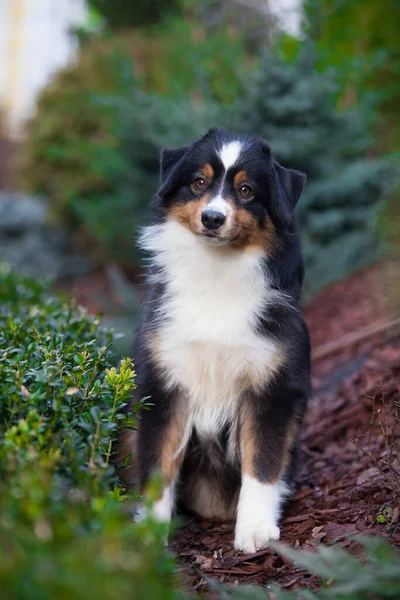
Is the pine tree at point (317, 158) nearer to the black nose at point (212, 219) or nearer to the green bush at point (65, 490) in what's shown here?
the black nose at point (212, 219)

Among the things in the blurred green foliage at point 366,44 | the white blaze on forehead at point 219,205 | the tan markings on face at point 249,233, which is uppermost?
the blurred green foliage at point 366,44

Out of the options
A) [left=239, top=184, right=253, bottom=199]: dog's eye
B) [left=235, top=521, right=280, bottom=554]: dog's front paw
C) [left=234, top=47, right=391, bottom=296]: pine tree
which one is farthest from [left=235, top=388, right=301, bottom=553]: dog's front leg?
[left=234, top=47, right=391, bottom=296]: pine tree

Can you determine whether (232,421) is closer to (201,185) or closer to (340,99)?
(201,185)

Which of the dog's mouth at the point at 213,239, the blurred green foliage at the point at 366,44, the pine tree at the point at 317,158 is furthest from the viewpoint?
the blurred green foliage at the point at 366,44

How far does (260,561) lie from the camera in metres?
3.18

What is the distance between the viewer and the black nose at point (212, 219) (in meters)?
3.36

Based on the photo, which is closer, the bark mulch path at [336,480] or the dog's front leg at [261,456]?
the bark mulch path at [336,480]

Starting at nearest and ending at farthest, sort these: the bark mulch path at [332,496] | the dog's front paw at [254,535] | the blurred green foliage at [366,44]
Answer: the bark mulch path at [332,496] → the dog's front paw at [254,535] → the blurred green foliage at [366,44]

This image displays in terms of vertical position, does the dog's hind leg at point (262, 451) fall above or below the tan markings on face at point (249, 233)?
below

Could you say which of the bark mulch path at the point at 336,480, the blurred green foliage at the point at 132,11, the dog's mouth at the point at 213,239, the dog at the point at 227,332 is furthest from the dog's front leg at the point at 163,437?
the blurred green foliage at the point at 132,11

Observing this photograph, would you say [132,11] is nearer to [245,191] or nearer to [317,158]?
[317,158]

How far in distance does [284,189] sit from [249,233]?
30 cm

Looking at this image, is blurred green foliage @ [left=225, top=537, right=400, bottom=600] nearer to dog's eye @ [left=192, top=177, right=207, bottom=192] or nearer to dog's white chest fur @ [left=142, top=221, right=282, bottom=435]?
dog's white chest fur @ [left=142, top=221, right=282, bottom=435]

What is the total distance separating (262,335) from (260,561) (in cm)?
103
